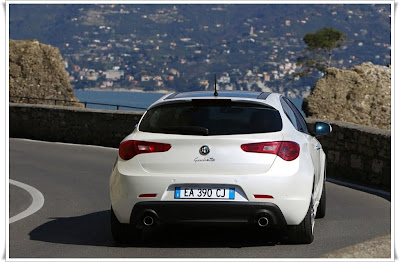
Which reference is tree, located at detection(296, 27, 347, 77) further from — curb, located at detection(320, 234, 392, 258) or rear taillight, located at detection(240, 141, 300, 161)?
curb, located at detection(320, 234, 392, 258)

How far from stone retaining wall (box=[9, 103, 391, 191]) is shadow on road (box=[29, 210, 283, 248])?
18.6ft

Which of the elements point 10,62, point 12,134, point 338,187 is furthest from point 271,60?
point 338,187

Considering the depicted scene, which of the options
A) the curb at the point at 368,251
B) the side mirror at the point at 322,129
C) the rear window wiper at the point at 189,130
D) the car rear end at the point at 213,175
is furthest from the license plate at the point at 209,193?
the side mirror at the point at 322,129

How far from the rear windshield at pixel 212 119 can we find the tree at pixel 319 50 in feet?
342

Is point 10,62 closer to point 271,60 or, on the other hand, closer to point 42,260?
point 42,260

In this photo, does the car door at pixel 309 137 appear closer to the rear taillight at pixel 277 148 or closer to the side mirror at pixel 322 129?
the side mirror at pixel 322 129

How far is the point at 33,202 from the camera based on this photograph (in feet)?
43.8

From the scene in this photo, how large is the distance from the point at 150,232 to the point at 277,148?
1896mm

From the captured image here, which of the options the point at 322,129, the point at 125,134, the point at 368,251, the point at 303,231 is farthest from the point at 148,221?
the point at 125,134

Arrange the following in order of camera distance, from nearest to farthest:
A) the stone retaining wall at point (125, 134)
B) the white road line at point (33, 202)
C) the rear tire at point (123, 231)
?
1. the rear tire at point (123, 231)
2. the white road line at point (33, 202)
3. the stone retaining wall at point (125, 134)

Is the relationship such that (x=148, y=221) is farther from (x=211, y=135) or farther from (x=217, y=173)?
(x=211, y=135)

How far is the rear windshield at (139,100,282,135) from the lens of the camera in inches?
346

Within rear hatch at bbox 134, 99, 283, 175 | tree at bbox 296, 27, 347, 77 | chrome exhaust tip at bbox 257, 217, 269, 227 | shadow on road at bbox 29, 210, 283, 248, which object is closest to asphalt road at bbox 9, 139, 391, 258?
shadow on road at bbox 29, 210, 283, 248

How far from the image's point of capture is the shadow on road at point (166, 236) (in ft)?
30.1
